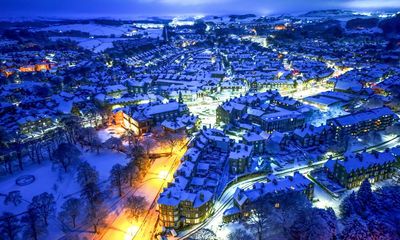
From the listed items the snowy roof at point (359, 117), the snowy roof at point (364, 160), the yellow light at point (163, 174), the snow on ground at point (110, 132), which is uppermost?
the snowy roof at point (359, 117)

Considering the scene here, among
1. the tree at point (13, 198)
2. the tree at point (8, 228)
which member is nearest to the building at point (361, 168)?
the tree at point (8, 228)

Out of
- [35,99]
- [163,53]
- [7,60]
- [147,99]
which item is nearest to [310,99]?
[147,99]

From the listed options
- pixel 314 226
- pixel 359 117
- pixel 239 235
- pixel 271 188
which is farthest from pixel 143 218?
pixel 359 117

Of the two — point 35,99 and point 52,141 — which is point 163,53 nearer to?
point 35,99

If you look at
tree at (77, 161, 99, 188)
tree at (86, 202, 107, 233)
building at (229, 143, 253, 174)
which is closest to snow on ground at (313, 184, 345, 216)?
building at (229, 143, 253, 174)

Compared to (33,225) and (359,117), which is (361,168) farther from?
(33,225)

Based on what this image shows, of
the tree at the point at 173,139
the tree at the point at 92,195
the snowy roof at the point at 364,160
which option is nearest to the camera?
the tree at the point at 92,195

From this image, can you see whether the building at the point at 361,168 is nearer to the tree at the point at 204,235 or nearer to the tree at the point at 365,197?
the tree at the point at 365,197
